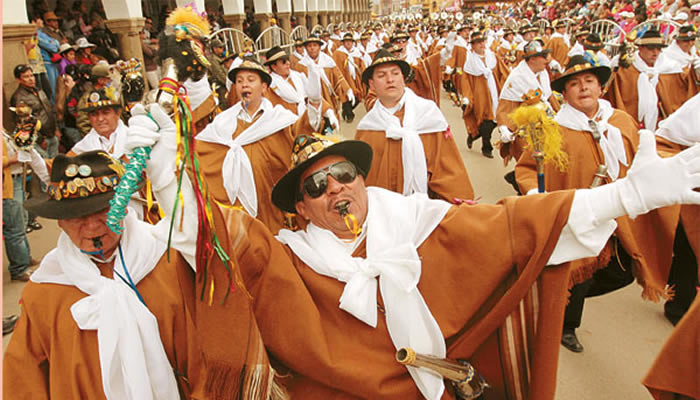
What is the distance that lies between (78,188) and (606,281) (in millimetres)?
3385

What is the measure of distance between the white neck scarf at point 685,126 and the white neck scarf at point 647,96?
263 centimetres

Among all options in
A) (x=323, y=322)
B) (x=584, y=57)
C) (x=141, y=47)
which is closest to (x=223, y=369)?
(x=323, y=322)

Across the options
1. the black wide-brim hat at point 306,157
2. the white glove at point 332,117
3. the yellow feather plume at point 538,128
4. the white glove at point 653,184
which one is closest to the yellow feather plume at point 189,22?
the black wide-brim hat at point 306,157

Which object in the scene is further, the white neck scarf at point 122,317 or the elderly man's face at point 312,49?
the elderly man's face at point 312,49

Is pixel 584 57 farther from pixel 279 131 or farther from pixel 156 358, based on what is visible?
pixel 156 358

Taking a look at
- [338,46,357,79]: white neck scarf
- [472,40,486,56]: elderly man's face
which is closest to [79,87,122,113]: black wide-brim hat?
[472,40,486,56]: elderly man's face

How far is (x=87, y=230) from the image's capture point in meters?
2.15

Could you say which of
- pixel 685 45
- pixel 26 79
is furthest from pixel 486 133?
pixel 26 79

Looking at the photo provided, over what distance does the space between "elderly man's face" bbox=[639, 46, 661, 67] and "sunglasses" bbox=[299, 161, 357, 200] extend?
576 cm

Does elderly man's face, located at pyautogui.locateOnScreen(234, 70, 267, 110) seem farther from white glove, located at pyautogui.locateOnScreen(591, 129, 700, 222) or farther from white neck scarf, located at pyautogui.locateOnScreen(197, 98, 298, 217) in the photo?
white glove, located at pyautogui.locateOnScreen(591, 129, 700, 222)

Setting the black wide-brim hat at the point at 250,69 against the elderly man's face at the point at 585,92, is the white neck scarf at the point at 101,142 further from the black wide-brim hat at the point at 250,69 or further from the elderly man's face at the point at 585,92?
the elderly man's face at the point at 585,92

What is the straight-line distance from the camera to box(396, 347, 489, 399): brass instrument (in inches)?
76.7

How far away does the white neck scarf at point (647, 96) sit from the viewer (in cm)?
616

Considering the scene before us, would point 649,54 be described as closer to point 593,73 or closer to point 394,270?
point 593,73
